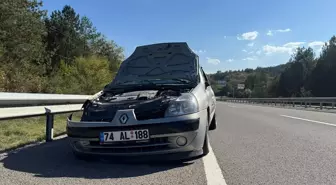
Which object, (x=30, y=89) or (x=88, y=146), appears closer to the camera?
(x=88, y=146)

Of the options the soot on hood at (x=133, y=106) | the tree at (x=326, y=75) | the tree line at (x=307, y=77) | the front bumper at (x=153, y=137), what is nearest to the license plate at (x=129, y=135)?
the front bumper at (x=153, y=137)

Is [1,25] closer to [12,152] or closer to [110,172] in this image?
[12,152]

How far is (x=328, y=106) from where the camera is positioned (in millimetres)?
22859

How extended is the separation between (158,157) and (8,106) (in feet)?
8.59

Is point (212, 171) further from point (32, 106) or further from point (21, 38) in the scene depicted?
point (21, 38)

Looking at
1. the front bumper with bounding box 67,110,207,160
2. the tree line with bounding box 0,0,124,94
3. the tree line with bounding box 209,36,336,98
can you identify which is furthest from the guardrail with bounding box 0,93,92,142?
the tree line with bounding box 209,36,336,98

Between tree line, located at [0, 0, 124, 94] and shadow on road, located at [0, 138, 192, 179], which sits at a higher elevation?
tree line, located at [0, 0, 124, 94]

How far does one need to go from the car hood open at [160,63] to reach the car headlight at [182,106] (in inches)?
49.8

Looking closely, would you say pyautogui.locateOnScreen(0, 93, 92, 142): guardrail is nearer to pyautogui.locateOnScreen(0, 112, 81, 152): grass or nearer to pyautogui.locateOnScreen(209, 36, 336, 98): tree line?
pyautogui.locateOnScreen(0, 112, 81, 152): grass

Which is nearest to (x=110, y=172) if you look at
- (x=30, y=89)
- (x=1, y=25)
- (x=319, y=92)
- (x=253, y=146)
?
(x=253, y=146)

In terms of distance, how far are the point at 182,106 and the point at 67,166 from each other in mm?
1641

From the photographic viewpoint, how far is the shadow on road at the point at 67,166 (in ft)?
11.9

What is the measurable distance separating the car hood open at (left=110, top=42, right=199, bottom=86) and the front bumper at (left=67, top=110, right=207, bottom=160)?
5.00 ft

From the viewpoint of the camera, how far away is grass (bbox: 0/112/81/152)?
556 cm
